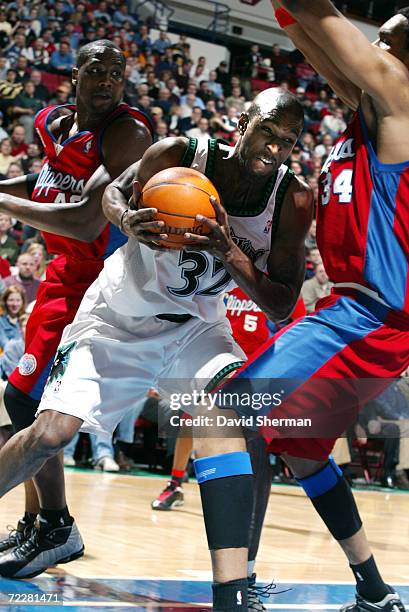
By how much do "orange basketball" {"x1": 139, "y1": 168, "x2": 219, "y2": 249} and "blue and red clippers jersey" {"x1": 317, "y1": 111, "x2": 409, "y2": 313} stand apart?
0.51 metres

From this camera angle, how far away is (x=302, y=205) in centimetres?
327

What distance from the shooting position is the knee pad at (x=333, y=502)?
3354mm

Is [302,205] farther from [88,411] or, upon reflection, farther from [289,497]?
[289,497]

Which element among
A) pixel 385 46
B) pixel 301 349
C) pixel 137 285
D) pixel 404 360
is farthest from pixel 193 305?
pixel 385 46

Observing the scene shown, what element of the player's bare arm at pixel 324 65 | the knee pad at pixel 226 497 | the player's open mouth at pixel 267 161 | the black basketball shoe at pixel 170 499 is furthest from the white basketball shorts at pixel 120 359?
the black basketball shoe at pixel 170 499

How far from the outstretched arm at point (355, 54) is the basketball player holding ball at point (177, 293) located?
27 centimetres

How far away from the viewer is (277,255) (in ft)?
10.5

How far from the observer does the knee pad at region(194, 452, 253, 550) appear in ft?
9.00

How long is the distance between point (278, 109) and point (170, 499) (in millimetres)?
4219

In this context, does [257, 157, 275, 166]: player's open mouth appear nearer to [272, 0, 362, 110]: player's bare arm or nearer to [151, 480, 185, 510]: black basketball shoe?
[272, 0, 362, 110]: player's bare arm

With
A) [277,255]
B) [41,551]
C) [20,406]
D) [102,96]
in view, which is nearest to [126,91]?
[102,96]

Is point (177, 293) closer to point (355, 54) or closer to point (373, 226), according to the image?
point (373, 226)

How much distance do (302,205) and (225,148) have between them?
354mm

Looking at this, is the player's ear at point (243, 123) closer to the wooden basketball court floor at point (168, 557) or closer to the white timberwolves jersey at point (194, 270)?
the white timberwolves jersey at point (194, 270)
